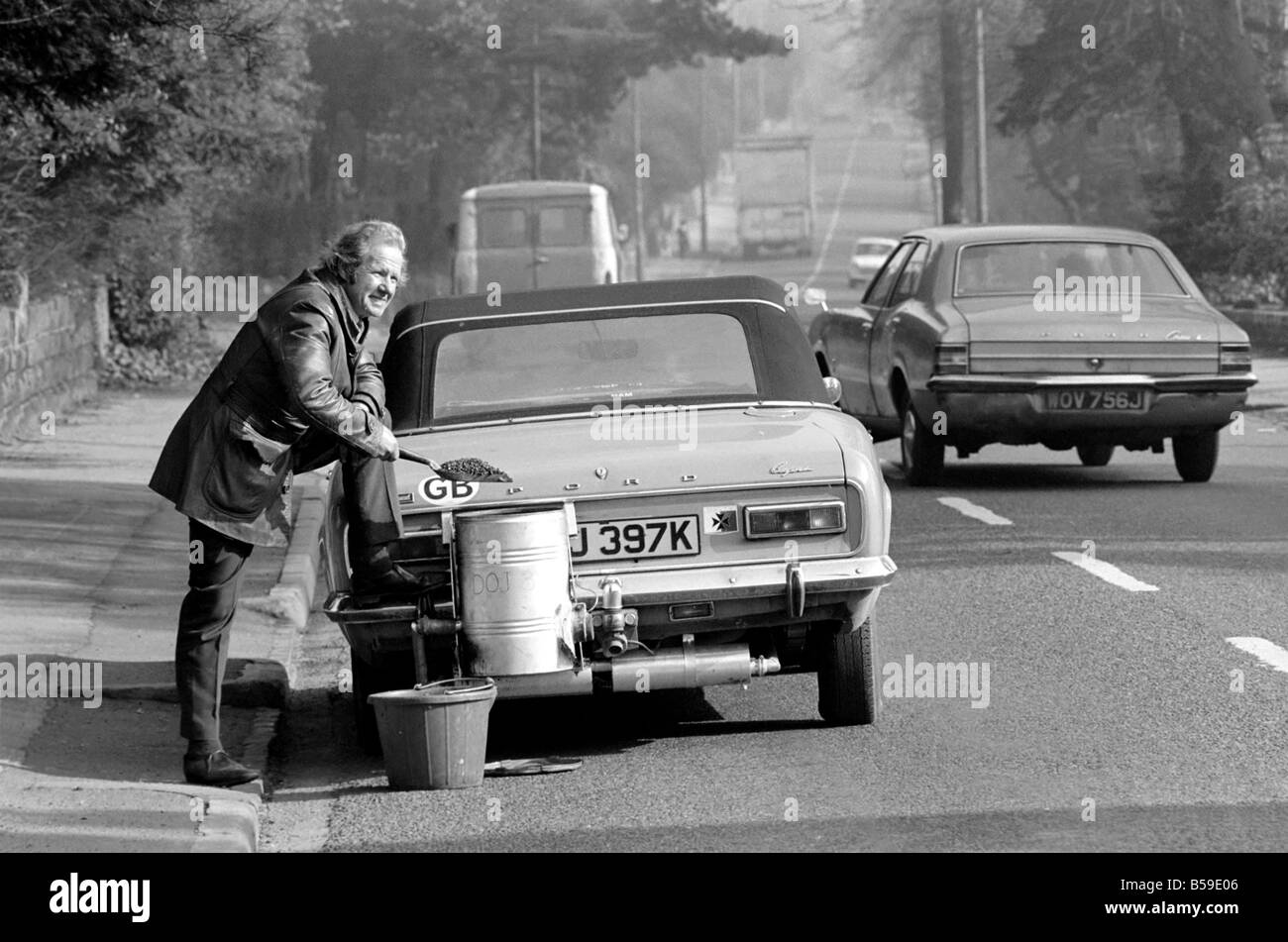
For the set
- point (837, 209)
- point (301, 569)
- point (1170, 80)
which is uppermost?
point (837, 209)

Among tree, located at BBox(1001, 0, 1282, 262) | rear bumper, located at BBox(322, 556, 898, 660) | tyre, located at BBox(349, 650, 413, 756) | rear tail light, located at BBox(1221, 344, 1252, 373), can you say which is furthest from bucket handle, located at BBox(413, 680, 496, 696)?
tree, located at BBox(1001, 0, 1282, 262)

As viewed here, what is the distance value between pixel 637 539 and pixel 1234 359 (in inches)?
309

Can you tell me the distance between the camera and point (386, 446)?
6.94 meters

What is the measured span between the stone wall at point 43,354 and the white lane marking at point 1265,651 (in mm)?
11434

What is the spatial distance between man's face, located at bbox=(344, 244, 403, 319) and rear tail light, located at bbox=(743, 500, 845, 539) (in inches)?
52.3

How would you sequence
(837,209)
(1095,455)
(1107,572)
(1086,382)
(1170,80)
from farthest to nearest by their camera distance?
(837,209) < (1170,80) < (1095,455) < (1086,382) < (1107,572)

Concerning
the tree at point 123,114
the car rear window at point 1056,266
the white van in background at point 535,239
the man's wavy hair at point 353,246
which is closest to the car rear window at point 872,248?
the white van in background at point 535,239

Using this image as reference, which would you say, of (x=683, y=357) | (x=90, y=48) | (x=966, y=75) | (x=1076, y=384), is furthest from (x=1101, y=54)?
(x=683, y=357)

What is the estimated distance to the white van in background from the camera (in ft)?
91.6

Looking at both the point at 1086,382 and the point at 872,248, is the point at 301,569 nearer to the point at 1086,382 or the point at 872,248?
the point at 1086,382

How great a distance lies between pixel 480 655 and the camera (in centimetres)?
690

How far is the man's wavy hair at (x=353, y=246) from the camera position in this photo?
7.01m

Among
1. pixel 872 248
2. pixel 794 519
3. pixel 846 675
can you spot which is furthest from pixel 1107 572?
pixel 872 248
